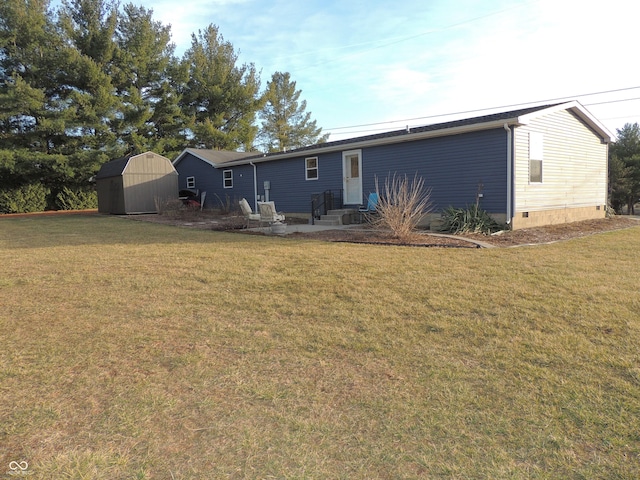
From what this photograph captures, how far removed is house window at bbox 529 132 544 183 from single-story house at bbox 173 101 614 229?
3cm

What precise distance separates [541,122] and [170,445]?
12.3m

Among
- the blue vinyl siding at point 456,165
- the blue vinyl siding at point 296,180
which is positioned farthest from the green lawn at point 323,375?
the blue vinyl siding at point 296,180

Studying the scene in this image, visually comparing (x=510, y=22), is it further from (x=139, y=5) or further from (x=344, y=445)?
(x=139, y=5)

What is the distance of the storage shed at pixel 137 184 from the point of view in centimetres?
1925

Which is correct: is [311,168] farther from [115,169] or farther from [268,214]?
[115,169]

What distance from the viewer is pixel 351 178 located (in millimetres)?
14461

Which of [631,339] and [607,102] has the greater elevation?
[607,102]

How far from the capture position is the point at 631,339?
128 inches

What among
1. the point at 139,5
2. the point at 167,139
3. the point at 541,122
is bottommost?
the point at 541,122

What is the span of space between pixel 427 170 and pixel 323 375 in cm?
1023

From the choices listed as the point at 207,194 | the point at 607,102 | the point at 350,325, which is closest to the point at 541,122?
the point at 350,325

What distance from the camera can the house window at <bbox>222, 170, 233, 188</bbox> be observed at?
19.4 metres

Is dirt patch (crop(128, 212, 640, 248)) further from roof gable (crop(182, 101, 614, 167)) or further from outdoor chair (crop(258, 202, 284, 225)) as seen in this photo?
roof gable (crop(182, 101, 614, 167))

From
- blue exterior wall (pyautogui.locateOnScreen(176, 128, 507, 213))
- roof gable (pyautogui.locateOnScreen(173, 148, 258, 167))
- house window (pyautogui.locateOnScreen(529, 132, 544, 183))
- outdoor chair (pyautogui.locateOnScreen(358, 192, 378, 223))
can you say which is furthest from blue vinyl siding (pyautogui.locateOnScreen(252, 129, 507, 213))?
roof gable (pyautogui.locateOnScreen(173, 148, 258, 167))
